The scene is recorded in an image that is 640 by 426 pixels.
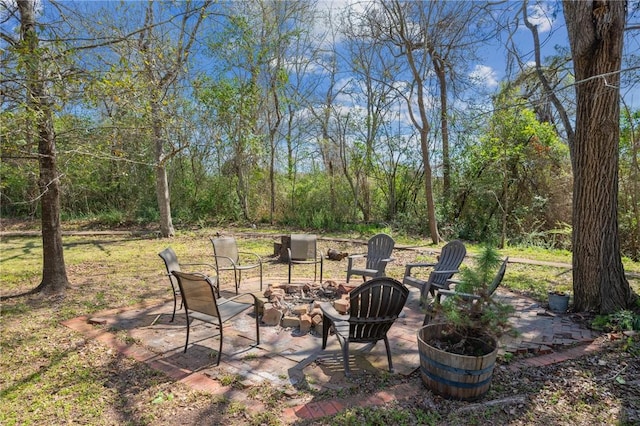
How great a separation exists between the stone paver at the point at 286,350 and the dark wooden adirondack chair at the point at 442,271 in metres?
0.35

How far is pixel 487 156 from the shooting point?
31.6ft

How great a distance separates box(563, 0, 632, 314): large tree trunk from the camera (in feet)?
12.5

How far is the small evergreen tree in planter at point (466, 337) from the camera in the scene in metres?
2.45

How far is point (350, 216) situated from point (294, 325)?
29.3ft

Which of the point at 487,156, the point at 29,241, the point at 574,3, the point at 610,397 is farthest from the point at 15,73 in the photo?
the point at 487,156

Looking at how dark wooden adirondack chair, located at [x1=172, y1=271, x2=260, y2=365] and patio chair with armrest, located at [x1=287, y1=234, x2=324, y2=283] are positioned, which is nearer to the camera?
dark wooden adirondack chair, located at [x1=172, y1=271, x2=260, y2=365]

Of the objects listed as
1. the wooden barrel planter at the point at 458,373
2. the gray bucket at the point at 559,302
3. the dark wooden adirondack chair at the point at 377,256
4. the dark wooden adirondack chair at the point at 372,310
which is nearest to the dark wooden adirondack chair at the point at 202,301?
the dark wooden adirondack chair at the point at 372,310

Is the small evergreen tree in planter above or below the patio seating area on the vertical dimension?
above

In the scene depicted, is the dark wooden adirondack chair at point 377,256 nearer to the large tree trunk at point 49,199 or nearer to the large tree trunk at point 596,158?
the large tree trunk at point 596,158

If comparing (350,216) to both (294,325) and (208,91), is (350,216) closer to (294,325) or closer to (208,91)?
(208,91)

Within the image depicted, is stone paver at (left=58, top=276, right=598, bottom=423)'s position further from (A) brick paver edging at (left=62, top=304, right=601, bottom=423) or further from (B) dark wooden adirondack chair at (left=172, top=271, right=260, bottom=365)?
(B) dark wooden adirondack chair at (left=172, top=271, right=260, bottom=365)

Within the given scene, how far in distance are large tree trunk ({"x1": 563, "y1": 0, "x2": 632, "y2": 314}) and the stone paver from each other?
53cm

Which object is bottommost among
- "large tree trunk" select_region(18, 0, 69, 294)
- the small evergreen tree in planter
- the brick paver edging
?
the brick paver edging

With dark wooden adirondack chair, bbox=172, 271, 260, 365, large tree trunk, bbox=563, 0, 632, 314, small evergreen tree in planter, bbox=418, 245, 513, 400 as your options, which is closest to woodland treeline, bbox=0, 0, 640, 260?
large tree trunk, bbox=563, 0, 632, 314
